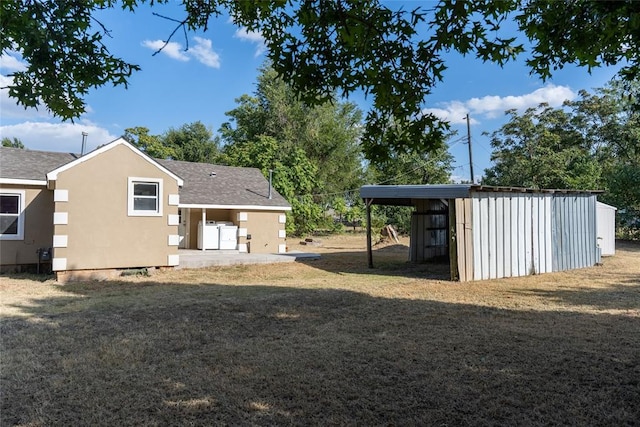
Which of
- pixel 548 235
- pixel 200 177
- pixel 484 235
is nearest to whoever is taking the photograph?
pixel 484 235

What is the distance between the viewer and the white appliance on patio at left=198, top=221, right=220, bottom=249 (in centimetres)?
1538

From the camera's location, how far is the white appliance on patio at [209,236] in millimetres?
15375

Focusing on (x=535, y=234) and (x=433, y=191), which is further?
(x=535, y=234)

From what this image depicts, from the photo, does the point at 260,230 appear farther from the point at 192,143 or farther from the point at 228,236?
the point at 192,143

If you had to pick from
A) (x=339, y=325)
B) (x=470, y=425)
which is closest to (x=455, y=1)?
(x=470, y=425)

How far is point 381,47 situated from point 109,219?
9107mm

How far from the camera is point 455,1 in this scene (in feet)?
10.2

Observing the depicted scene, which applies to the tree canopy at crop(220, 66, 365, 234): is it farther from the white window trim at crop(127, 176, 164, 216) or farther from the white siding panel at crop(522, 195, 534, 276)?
the white siding panel at crop(522, 195, 534, 276)

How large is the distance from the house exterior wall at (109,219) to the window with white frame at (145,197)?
77 mm

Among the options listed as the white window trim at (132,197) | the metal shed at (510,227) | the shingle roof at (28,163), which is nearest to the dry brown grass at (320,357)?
the metal shed at (510,227)

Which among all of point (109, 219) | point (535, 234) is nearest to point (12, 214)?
point (109, 219)

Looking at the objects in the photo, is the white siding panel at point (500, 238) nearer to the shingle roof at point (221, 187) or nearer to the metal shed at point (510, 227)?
the metal shed at point (510, 227)

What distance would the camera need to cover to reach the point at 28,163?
11.8 meters

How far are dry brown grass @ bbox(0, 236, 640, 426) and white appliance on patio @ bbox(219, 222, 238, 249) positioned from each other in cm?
710
